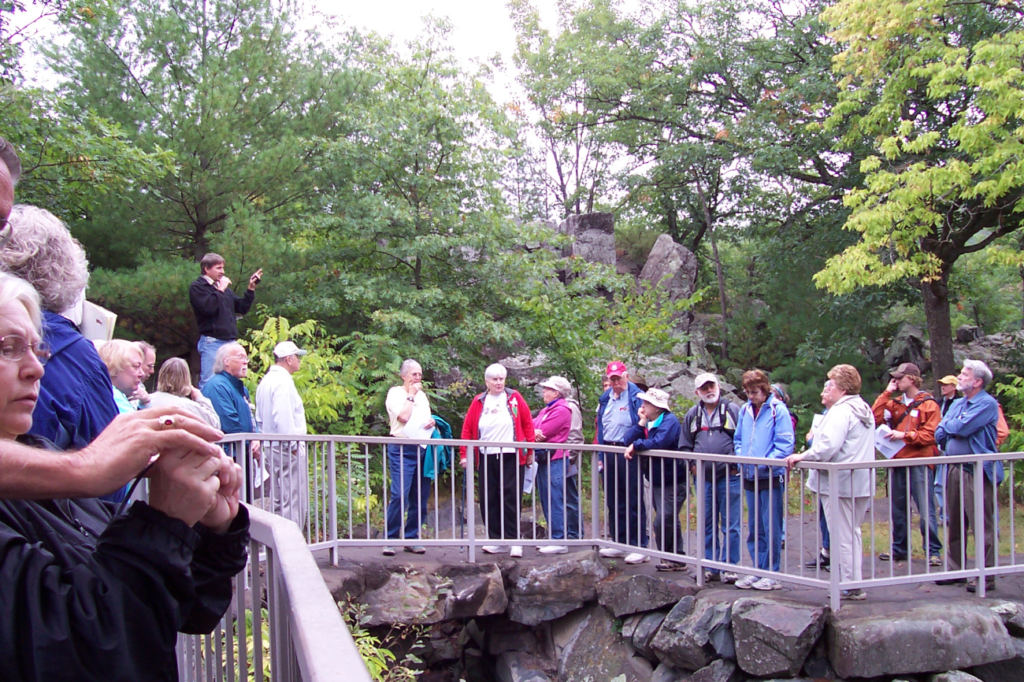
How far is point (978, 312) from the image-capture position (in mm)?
22812

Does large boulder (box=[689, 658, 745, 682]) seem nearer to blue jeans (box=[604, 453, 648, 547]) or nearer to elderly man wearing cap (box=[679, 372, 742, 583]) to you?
elderly man wearing cap (box=[679, 372, 742, 583])

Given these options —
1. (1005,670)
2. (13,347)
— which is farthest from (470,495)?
(13,347)

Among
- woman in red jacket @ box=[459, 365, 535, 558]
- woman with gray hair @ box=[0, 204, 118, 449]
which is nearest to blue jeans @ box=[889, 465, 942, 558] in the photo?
woman in red jacket @ box=[459, 365, 535, 558]

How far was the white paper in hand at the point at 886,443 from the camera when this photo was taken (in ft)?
24.1

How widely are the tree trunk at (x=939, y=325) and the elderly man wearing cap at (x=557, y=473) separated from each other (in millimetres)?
9259

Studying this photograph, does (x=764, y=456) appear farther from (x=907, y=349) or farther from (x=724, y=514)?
(x=907, y=349)

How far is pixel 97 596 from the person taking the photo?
1147 millimetres

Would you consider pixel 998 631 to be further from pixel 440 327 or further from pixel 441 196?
pixel 441 196

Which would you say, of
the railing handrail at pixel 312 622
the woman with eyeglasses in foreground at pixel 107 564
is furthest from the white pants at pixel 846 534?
the woman with eyeglasses in foreground at pixel 107 564

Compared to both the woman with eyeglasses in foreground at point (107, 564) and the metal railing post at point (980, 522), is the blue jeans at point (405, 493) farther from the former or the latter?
the woman with eyeglasses in foreground at point (107, 564)

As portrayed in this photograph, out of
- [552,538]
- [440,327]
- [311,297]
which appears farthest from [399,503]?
[311,297]

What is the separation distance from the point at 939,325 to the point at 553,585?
1020 centimetres

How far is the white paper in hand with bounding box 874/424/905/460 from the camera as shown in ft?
24.1

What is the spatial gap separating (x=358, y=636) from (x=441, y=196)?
757cm
